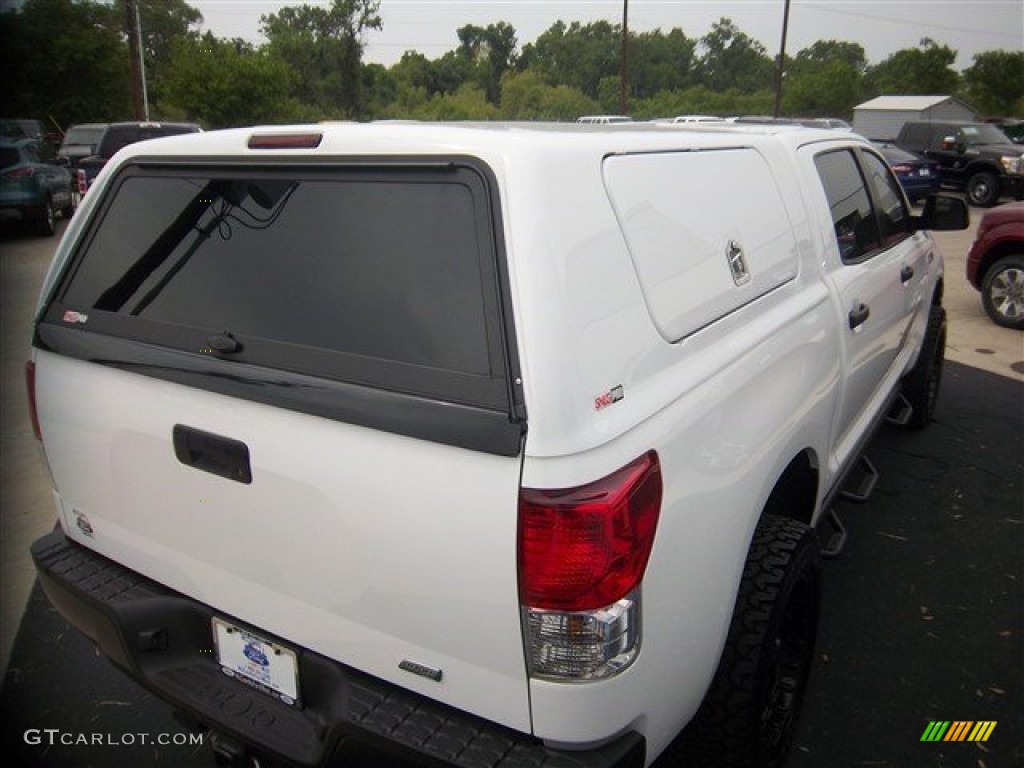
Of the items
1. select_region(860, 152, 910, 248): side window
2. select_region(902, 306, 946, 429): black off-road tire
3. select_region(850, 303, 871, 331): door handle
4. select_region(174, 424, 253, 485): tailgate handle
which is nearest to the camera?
select_region(174, 424, 253, 485): tailgate handle

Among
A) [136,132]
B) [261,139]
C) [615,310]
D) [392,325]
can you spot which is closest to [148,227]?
[261,139]

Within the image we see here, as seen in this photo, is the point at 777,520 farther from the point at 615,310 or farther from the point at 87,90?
the point at 87,90

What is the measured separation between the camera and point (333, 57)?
6662 centimetres

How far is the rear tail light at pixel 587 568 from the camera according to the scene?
1.50 meters

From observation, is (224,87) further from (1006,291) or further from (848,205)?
(848,205)

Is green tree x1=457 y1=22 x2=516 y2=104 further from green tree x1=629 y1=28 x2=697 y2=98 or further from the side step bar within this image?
the side step bar

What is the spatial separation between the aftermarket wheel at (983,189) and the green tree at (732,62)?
78.5 meters

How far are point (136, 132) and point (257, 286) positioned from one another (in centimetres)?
1452

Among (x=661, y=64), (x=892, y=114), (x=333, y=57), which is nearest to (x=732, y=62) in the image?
(x=661, y=64)

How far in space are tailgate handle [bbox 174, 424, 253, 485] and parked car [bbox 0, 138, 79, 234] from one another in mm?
13147

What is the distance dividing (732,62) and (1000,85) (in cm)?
4594

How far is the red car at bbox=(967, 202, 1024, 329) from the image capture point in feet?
24.5

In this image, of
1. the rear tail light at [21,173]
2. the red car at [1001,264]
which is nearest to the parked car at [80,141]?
the rear tail light at [21,173]

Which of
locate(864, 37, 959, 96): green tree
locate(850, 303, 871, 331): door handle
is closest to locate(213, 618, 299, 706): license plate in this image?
locate(850, 303, 871, 331): door handle
